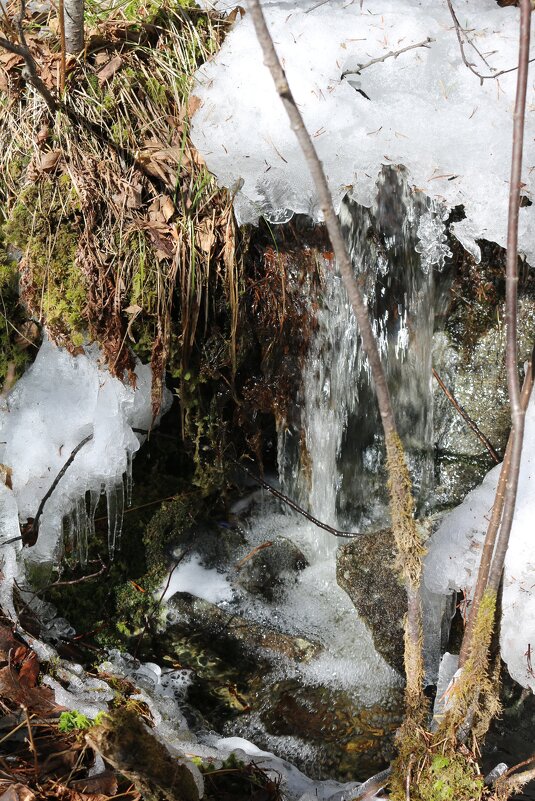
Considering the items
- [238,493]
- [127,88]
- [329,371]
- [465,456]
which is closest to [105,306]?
[127,88]

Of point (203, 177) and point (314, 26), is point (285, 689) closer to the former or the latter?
point (203, 177)

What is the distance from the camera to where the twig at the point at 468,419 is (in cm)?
373

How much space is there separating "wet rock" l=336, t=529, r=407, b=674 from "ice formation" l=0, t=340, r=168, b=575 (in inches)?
46.5

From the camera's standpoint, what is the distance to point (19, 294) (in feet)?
9.86

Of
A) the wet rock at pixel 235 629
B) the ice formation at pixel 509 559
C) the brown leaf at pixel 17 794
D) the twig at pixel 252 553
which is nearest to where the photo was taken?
the brown leaf at pixel 17 794

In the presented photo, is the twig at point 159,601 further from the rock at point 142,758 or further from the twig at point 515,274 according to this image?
the twig at point 515,274

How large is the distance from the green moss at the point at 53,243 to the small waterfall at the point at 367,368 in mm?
1137

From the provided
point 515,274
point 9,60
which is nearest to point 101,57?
point 9,60

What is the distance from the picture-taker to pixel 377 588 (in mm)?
3332

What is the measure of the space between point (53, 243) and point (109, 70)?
A: 78 centimetres

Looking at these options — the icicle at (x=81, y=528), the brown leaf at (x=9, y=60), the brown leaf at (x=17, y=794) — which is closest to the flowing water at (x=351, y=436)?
the icicle at (x=81, y=528)

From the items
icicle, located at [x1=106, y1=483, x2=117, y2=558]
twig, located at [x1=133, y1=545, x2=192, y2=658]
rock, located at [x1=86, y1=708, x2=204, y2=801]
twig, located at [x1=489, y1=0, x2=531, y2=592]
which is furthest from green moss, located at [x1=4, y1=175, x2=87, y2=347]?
twig, located at [x1=489, y1=0, x2=531, y2=592]

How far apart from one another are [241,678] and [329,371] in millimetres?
1518

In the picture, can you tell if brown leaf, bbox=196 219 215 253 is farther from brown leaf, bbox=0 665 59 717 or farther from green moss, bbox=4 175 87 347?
brown leaf, bbox=0 665 59 717
